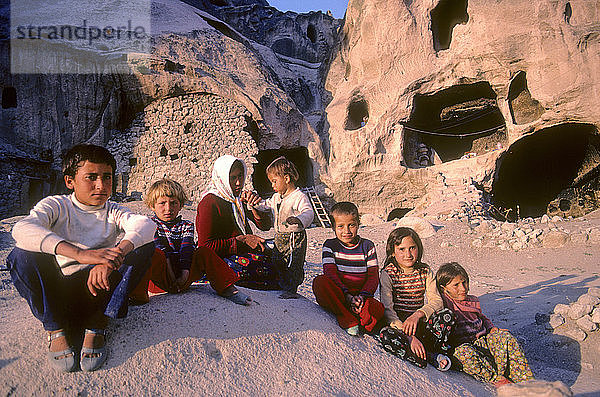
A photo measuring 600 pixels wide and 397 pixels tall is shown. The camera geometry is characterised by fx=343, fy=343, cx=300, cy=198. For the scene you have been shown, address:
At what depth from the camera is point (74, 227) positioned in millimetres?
1628

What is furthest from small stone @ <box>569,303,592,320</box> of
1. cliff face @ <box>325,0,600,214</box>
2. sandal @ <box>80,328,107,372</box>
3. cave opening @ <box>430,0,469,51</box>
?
cave opening @ <box>430,0,469,51</box>

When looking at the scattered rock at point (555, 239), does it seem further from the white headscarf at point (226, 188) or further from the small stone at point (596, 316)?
the white headscarf at point (226, 188)

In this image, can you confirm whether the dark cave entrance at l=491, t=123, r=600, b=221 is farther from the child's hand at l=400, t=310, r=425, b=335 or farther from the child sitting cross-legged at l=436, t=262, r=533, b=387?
the child's hand at l=400, t=310, r=425, b=335

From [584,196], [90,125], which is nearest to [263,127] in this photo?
[90,125]

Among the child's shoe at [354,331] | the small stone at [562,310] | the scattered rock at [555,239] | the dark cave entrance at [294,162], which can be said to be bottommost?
the small stone at [562,310]

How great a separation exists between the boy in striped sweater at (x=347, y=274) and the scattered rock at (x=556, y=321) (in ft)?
4.66

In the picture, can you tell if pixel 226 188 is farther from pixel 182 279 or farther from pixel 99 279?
pixel 99 279

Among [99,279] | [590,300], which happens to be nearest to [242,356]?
[99,279]

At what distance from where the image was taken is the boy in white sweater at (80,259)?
1.40 metres

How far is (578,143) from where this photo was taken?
31.4 ft

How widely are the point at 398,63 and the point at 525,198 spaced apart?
6130 mm

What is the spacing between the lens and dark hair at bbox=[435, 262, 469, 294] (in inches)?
88.4

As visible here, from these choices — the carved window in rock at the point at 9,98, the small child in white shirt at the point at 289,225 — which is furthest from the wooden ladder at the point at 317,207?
the carved window in rock at the point at 9,98

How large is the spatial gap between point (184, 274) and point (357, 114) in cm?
1001
